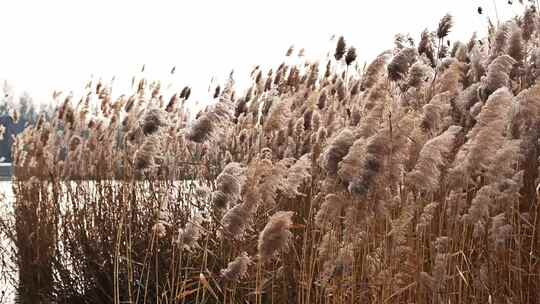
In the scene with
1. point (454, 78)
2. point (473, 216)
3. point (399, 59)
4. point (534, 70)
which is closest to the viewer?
point (473, 216)

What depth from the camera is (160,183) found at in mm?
4941

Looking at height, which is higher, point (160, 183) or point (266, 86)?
point (266, 86)

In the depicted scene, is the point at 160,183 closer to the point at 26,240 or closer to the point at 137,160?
the point at 26,240

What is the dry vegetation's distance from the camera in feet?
8.41

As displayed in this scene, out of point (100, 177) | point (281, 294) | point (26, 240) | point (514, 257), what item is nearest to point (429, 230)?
point (514, 257)

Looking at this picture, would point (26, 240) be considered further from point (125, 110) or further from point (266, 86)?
point (266, 86)

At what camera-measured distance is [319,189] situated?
4020 millimetres

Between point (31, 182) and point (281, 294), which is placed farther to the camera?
point (31, 182)

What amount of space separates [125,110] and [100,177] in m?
0.57

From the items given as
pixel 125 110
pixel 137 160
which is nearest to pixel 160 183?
pixel 125 110

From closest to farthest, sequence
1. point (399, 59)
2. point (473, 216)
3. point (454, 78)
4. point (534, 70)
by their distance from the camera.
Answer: point (473, 216) < point (399, 59) < point (454, 78) < point (534, 70)

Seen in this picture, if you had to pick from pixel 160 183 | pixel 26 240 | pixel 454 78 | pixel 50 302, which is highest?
pixel 454 78

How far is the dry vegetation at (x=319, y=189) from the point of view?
2.56m

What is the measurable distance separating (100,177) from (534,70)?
2.55 metres
